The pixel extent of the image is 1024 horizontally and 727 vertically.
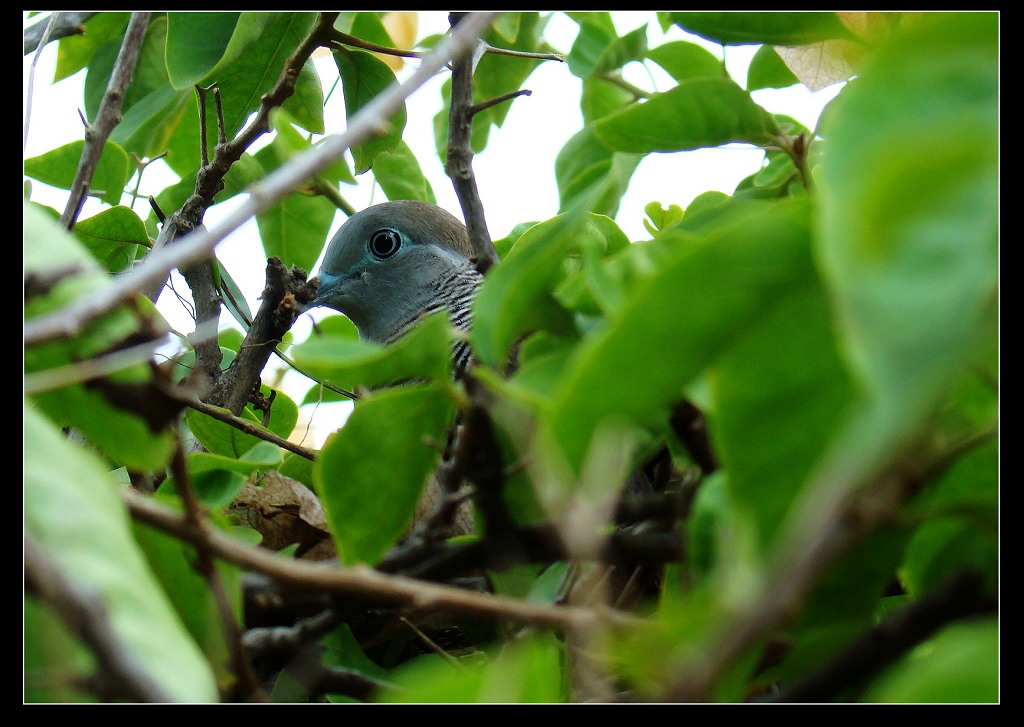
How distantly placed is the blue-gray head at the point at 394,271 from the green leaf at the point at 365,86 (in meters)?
0.47

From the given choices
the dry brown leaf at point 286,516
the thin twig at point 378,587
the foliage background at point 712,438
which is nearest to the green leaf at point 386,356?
the foliage background at point 712,438

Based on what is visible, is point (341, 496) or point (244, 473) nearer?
point (341, 496)

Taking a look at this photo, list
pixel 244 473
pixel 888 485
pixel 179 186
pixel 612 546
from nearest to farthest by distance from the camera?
1. pixel 888 485
2. pixel 612 546
3. pixel 244 473
4. pixel 179 186

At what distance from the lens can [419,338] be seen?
514 mm

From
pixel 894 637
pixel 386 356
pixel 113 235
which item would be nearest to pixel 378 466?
pixel 386 356

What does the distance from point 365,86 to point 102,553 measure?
974 millimetres

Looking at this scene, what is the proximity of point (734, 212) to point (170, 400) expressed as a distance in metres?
0.41

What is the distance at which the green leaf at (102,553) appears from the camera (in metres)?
0.37

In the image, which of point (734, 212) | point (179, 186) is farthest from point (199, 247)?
point (179, 186)

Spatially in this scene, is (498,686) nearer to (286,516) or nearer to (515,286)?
(515,286)

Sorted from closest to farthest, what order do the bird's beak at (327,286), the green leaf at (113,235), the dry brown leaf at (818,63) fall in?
1. the dry brown leaf at (818,63)
2. the green leaf at (113,235)
3. the bird's beak at (327,286)

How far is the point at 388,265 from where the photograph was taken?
184 centimetres

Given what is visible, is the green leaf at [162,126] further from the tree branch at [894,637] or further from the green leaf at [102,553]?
the tree branch at [894,637]

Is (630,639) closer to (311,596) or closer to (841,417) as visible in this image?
(841,417)
